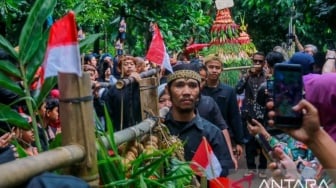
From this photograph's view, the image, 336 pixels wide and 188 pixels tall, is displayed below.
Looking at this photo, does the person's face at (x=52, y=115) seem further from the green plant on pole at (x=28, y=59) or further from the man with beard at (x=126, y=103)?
the green plant on pole at (x=28, y=59)

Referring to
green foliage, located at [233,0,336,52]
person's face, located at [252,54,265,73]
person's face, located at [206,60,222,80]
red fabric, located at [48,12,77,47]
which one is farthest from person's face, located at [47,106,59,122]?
green foliage, located at [233,0,336,52]

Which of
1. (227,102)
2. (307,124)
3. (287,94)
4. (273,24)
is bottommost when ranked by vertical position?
(227,102)

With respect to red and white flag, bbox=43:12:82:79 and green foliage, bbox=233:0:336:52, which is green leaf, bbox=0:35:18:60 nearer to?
red and white flag, bbox=43:12:82:79

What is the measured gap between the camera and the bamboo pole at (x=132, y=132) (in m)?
3.24

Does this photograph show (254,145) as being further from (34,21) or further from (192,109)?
(34,21)

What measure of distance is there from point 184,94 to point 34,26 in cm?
258

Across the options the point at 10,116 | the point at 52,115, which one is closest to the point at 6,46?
the point at 10,116

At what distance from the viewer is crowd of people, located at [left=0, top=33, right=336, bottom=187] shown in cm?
257

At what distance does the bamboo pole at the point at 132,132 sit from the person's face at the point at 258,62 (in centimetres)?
557

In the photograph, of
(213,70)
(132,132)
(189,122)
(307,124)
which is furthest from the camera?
(213,70)

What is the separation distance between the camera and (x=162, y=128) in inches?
162

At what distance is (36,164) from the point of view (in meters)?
2.28

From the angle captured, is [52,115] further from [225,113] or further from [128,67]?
[128,67]

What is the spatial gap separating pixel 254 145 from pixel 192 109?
372cm
